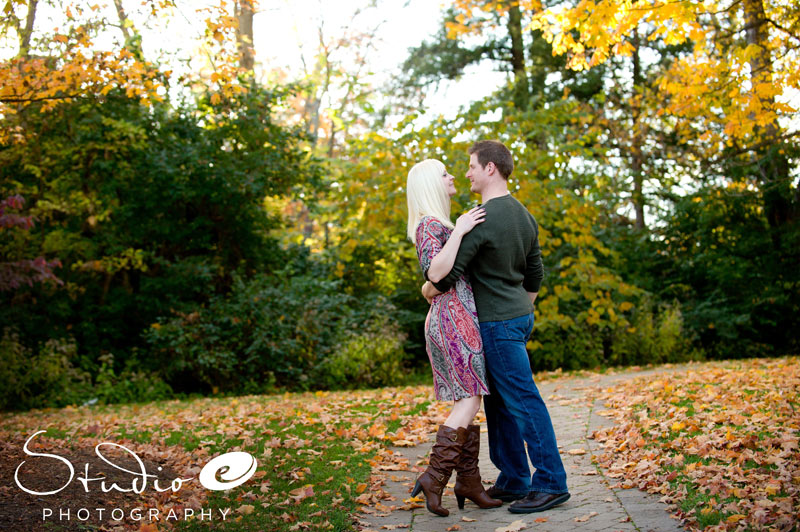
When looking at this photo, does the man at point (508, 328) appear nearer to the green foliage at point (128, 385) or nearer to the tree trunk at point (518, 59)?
the green foliage at point (128, 385)

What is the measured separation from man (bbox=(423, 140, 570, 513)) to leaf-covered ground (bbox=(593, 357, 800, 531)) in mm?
648

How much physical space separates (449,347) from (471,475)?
723 millimetres

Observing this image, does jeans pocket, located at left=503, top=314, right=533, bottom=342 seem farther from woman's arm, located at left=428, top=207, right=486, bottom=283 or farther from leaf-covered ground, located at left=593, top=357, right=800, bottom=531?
leaf-covered ground, located at left=593, top=357, right=800, bottom=531

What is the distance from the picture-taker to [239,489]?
4203 millimetres

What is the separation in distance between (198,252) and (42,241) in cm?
253

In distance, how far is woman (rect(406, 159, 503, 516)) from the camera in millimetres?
3727

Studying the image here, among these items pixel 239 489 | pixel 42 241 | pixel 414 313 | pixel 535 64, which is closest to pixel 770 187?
pixel 414 313

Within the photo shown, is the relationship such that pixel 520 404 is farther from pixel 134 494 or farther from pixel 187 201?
pixel 187 201

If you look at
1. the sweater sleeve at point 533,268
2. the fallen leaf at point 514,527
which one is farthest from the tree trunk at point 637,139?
the fallen leaf at point 514,527

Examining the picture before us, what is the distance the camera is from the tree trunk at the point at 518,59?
16938 mm

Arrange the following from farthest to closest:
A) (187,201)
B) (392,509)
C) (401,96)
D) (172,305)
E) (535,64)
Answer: (401,96) < (535,64) < (187,201) < (172,305) < (392,509)

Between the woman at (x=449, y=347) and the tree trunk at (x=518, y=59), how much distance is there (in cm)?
1370

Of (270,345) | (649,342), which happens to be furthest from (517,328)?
(649,342)

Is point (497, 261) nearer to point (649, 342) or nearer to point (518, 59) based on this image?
point (649, 342)
